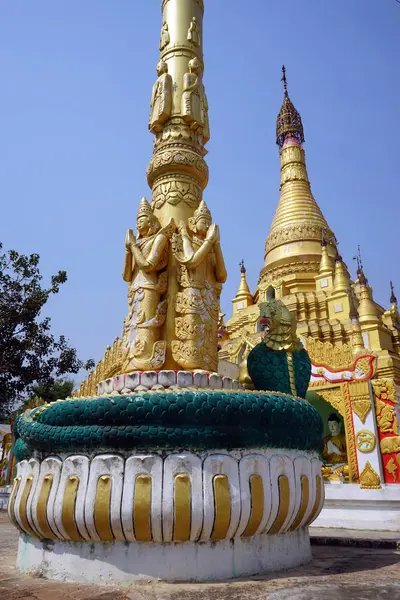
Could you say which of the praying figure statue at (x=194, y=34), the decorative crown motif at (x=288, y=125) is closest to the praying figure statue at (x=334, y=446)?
the praying figure statue at (x=194, y=34)

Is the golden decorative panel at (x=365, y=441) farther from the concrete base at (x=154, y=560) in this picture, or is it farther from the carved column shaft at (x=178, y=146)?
the concrete base at (x=154, y=560)

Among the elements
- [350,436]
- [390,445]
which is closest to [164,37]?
[350,436]

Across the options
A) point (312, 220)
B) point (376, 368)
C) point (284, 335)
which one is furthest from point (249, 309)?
point (284, 335)

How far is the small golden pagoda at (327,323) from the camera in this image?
10938 millimetres

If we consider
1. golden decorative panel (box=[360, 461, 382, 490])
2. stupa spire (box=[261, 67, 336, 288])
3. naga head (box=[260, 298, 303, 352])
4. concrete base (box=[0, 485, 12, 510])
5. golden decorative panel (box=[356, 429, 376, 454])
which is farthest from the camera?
stupa spire (box=[261, 67, 336, 288])

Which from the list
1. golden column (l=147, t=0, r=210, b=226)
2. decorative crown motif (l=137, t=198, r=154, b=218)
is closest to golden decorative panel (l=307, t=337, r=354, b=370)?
golden column (l=147, t=0, r=210, b=226)

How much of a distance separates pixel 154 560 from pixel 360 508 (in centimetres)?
736

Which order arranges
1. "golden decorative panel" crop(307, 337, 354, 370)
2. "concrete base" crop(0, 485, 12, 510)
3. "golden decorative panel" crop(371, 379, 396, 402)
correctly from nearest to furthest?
"golden decorative panel" crop(371, 379, 396, 402)
"golden decorative panel" crop(307, 337, 354, 370)
"concrete base" crop(0, 485, 12, 510)

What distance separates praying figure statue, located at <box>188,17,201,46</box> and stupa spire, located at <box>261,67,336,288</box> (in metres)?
17.8

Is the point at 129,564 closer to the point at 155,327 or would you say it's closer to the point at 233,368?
the point at 155,327

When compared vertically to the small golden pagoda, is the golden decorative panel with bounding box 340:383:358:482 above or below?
below

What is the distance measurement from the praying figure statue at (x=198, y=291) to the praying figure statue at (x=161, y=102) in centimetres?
182

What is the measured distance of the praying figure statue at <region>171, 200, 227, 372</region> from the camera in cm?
661

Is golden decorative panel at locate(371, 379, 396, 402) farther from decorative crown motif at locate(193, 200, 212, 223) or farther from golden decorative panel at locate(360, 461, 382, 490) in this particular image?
decorative crown motif at locate(193, 200, 212, 223)
